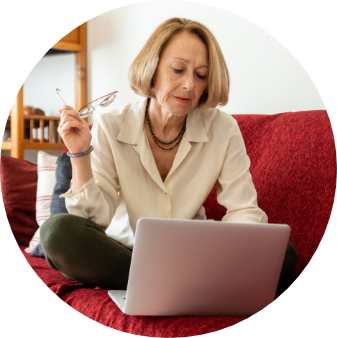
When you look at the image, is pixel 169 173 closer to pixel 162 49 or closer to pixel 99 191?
pixel 99 191

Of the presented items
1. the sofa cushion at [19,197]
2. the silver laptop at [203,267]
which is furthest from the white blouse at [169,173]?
the sofa cushion at [19,197]

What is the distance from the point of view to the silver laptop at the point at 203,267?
0.67 metres

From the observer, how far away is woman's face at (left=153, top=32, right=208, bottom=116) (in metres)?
1.13

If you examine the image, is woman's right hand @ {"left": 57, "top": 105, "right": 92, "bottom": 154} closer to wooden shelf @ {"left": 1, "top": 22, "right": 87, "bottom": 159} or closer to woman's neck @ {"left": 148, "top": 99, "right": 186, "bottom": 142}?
woman's neck @ {"left": 148, "top": 99, "right": 186, "bottom": 142}

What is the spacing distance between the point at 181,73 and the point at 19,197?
1049mm

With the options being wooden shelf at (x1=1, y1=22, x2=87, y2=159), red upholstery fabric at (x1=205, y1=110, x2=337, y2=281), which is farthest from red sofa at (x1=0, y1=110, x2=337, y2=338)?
wooden shelf at (x1=1, y1=22, x2=87, y2=159)

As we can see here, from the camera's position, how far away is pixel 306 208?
3.77ft

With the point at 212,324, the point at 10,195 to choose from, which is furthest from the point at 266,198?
the point at 10,195

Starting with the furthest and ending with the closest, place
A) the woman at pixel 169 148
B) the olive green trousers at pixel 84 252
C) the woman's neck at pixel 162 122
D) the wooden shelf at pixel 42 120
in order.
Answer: the wooden shelf at pixel 42 120 < the woman's neck at pixel 162 122 < the woman at pixel 169 148 < the olive green trousers at pixel 84 252

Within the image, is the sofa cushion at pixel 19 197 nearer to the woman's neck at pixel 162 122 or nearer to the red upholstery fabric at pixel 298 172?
the woman's neck at pixel 162 122

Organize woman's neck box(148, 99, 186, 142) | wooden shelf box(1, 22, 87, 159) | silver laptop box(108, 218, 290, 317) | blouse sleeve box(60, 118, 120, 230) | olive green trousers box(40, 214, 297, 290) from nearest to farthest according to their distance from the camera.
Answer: silver laptop box(108, 218, 290, 317) → olive green trousers box(40, 214, 297, 290) → blouse sleeve box(60, 118, 120, 230) → woman's neck box(148, 99, 186, 142) → wooden shelf box(1, 22, 87, 159)

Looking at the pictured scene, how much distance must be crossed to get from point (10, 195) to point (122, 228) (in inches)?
32.6

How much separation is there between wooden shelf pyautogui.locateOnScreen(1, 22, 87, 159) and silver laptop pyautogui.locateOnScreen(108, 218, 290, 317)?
83.3 inches

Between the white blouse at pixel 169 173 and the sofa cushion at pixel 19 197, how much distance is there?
704mm
